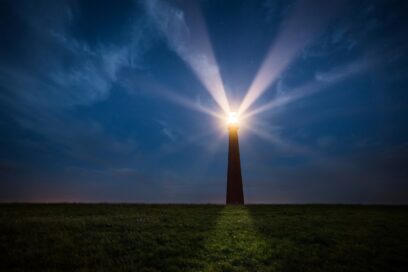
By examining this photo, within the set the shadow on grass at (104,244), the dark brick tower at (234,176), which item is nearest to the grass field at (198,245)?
the shadow on grass at (104,244)

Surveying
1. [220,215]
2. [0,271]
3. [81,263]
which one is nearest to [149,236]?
[81,263]

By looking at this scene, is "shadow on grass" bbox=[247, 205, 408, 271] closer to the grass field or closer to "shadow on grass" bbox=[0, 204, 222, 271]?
the grass field

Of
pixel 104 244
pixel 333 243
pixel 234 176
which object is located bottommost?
pixel 104 244

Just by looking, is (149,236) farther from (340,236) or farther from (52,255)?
(340,236)

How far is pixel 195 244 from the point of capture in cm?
1380

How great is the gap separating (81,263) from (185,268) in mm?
4145

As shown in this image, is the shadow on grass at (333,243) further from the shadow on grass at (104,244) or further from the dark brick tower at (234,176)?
the dark brick tower at (234,176)

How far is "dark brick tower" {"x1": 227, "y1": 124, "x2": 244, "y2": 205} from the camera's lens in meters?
34.8

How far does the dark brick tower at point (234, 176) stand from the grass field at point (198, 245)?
1525cm

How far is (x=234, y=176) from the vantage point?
35250 millimetres

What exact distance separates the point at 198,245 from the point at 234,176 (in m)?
22.0

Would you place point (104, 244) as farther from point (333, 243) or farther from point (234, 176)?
point (234, 176)

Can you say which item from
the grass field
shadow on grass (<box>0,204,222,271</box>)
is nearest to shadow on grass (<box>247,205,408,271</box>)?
the grass field

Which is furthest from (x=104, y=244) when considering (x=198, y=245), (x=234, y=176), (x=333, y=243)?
(x=234, y=176)
